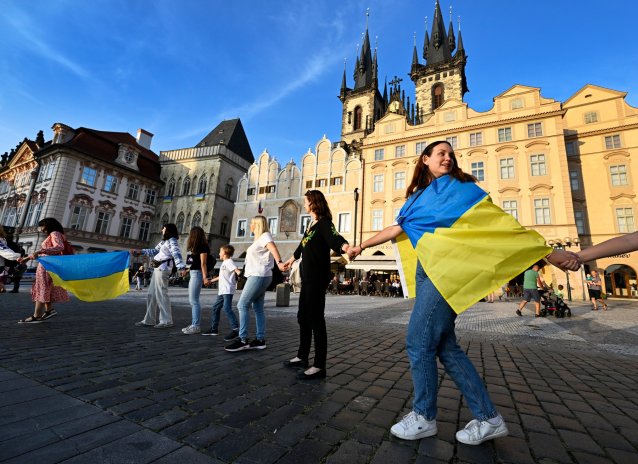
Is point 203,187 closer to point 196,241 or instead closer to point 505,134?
point 505,134

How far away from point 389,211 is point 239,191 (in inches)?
647

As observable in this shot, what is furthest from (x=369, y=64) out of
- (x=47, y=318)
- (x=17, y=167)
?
(x=47, y=318)

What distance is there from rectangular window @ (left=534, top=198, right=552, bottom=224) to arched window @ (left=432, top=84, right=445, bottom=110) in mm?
21509

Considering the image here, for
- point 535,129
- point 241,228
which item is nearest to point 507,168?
point 535,129

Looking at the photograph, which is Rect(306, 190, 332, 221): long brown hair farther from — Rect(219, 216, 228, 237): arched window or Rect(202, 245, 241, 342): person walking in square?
Rect(219, 216, 228, 237): arched window

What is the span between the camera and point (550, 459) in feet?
5.79

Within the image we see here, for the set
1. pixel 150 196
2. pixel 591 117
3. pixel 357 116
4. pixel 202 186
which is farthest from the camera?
pixel 357 116

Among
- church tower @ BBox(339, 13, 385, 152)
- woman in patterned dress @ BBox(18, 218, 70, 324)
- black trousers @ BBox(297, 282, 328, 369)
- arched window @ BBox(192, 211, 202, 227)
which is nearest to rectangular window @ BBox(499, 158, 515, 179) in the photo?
church tower @ BBox(339, 13, 385, 152)

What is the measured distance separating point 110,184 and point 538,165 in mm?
40682

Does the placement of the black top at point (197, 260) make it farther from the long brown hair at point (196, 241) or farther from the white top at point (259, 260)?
the white top at point (259, 260)

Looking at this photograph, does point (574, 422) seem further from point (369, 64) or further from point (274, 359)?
point (369, 64)

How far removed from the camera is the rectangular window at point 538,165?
23531 millimetres

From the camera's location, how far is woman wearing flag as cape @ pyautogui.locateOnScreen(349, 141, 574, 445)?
1.89 m

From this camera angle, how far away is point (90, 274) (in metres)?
6.10
